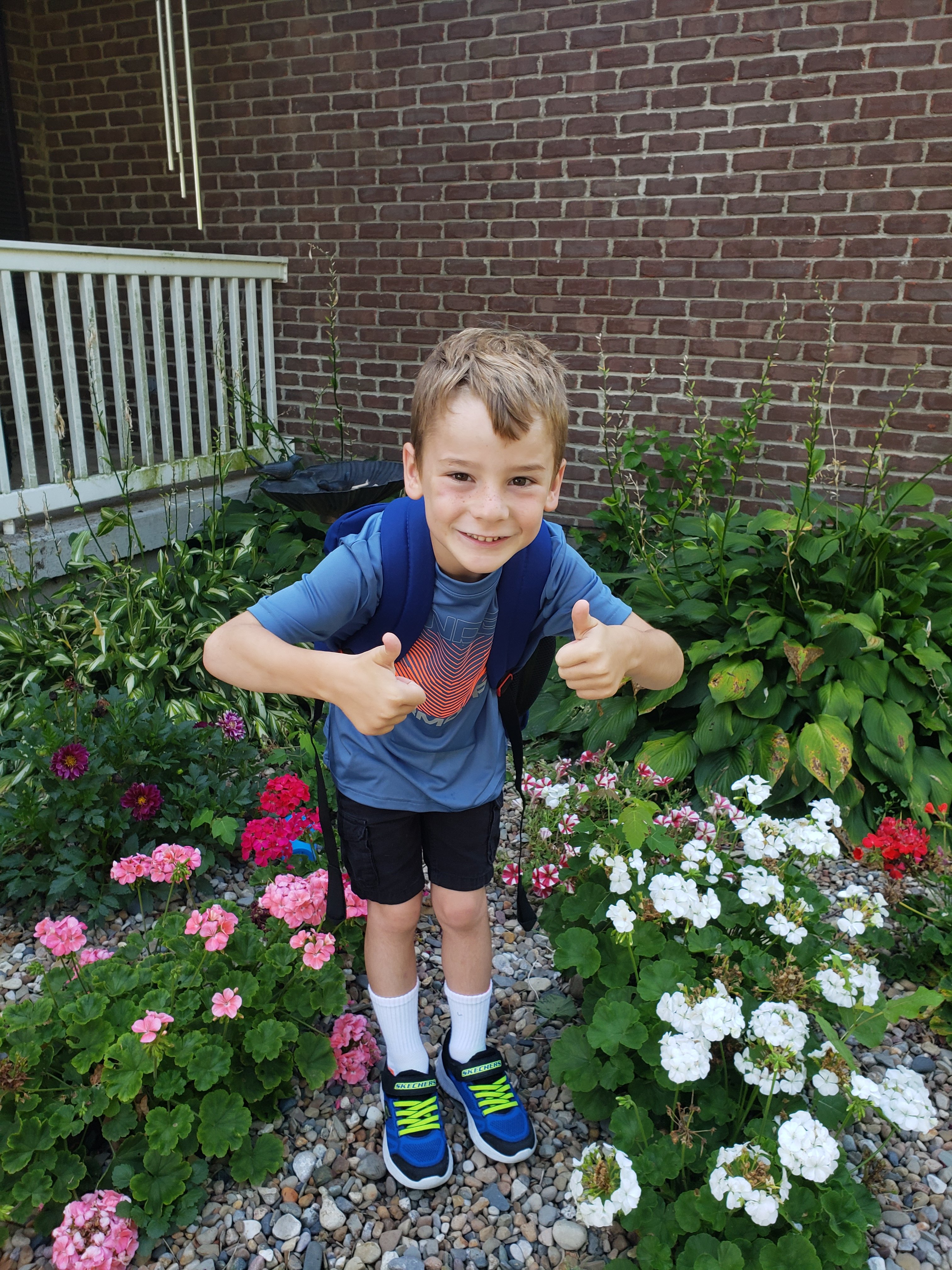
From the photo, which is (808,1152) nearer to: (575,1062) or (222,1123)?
(575,1062)

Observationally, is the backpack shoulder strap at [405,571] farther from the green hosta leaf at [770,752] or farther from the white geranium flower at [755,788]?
the green hosta leaf at [770,752]

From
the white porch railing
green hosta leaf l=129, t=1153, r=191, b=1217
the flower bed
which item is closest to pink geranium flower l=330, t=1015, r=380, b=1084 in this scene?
green hosta leaf l=129, t=1153, r=191, b=1217

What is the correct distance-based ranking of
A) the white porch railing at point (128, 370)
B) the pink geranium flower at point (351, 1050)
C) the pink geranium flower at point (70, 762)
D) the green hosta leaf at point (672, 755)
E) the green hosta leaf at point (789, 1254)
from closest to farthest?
the green hosta leaf at point (789, 1254) → the pink geranium flower at point (351, 1050) → the pink geranium flower at point (70, 762) → the green hosta leaf at point (672, 755) → the white porch railing at point (128, 370)

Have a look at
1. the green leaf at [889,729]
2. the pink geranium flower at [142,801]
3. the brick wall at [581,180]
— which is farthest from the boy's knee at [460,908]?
the brick wall at [581,180]

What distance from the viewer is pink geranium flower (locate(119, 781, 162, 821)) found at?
7.52 ft

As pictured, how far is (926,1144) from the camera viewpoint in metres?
1.76

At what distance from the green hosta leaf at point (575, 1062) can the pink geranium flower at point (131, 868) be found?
945 mm

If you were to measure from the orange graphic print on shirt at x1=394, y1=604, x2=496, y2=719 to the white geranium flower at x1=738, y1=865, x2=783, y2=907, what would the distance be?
587mm

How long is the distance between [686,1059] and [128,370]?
20.6 feet

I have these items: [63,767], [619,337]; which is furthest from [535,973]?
[619,337]

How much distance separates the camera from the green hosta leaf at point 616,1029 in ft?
4.88

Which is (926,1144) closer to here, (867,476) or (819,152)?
(867,476)

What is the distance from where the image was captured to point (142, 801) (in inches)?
90.4

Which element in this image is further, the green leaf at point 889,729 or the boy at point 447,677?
the green leaf at point 889,729
